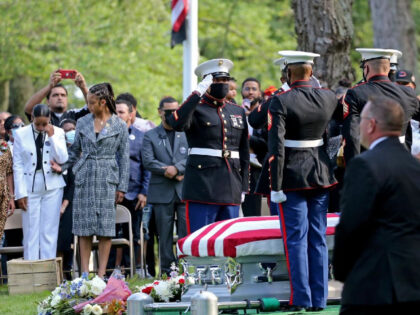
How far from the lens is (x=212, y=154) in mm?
9734

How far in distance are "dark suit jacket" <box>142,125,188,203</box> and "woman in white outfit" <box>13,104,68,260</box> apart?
1.03m

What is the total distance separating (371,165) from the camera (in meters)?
5.24

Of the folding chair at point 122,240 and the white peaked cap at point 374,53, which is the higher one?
the white peaked cap at point 374,53

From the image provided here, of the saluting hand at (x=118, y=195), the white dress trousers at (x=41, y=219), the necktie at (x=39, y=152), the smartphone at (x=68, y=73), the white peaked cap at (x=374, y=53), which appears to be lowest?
the white dress trousers at (x=41, y=219)

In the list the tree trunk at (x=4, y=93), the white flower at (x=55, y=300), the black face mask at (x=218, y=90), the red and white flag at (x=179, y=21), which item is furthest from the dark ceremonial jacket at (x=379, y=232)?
the tree trunk at (x=4, y=93)

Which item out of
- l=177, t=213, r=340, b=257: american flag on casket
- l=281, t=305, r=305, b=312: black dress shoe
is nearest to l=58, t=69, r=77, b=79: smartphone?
l=177, t=213, r=340, b=257: american flag on casket

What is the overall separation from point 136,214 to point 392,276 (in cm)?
775

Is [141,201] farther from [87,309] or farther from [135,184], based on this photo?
[87,309]

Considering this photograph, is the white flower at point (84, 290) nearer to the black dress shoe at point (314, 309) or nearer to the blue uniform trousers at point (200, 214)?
the blue uniform trousers at point (200, 214)

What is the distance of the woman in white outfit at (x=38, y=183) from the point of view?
11.7 m

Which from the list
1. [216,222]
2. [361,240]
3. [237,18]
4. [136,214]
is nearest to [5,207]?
[136,214]

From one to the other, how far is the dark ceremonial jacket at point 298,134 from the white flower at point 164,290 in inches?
53.9

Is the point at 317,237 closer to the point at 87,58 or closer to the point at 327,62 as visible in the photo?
the point at 327,62

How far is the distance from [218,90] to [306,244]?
2.05 metres
